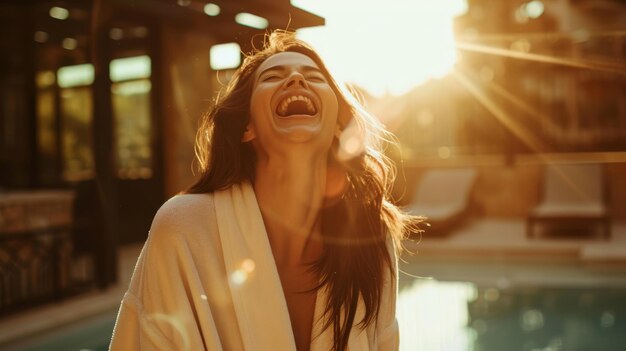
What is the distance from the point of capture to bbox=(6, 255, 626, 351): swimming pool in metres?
4.52

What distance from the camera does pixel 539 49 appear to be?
35.6ft

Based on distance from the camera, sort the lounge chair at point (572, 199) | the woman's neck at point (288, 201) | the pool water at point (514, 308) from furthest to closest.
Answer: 1. the lounge chair at point (572, 199)
2. the pool water at point (514, 308)
3. the woman's neck at point (288, 201)

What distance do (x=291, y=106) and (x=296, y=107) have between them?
0.04 ft

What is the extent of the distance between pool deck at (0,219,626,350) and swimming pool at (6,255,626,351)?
0.07 meters

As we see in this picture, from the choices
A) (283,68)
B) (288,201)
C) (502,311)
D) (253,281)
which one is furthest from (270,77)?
(502,311)

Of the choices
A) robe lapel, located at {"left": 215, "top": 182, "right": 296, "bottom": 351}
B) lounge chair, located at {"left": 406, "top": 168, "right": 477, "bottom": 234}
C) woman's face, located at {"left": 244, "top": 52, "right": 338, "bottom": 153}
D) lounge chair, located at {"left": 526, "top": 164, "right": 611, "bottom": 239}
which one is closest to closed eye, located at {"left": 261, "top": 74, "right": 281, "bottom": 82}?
woman's face, located at {"left": 244, "top": 52, "right": 338, "bottom": 153}

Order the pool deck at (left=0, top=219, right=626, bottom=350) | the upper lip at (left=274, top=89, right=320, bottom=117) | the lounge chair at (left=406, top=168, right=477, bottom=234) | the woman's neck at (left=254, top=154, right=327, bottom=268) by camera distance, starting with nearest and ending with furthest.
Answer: the upper lip at (left=274, top=89, right=320, bottom=117) → the woman's neck at (left=254, top=154, right=327, bottom=268) → the pool deck at (left=0, top=219, right=626, bottom=350) → the lounge chair at (left=406, top=168, right=477, bottom=234)

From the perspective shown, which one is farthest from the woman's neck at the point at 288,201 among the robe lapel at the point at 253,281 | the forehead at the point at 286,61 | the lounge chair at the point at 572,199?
the lounge chair at the point at 572,199

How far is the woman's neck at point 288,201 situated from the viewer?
1.52 metres

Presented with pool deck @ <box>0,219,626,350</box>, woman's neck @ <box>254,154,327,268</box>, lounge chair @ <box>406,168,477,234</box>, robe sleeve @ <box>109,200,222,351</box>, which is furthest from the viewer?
lounge chair @ <box>406,168,477,234</box>

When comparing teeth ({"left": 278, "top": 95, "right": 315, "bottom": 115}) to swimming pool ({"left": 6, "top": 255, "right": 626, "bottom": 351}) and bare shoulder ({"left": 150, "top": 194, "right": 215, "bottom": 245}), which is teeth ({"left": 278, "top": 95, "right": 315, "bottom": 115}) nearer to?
bare shoulder ({"left": 150, "top": 194, "right": 215, "bottom": 245})

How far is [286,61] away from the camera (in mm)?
1486

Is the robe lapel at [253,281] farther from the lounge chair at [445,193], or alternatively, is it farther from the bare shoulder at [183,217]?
the lounge chair at [445,193]

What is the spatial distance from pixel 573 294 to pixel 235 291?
5.14 m
